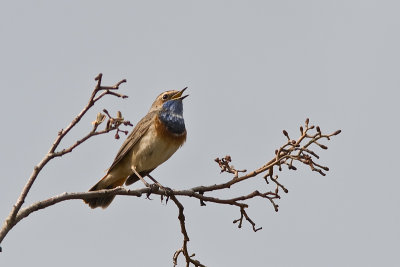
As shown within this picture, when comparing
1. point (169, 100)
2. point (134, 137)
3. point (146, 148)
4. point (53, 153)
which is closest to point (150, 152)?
point (146, 148)

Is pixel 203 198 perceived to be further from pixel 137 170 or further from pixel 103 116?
pixel 137 170

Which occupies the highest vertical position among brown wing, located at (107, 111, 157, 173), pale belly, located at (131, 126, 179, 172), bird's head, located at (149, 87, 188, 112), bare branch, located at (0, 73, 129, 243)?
bird's head, located at (149, 87, 188, 112)

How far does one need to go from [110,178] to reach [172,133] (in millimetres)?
1149

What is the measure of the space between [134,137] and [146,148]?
0.41 metres

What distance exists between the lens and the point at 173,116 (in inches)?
427

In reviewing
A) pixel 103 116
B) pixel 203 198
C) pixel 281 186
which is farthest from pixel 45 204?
pixel 281 186

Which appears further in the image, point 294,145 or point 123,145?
point 123,145

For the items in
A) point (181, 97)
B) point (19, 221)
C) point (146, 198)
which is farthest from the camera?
point (181, 97)

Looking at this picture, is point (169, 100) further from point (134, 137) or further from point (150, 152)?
point (150, 152)

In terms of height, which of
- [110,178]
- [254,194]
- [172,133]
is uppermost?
[172,133]

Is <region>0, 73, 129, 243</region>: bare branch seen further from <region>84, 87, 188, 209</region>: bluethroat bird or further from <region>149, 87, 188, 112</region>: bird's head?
<region>149, 87, 188, 112</region>: bird's head

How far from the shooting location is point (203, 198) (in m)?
7.14

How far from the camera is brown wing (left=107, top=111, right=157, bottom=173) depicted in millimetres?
10430

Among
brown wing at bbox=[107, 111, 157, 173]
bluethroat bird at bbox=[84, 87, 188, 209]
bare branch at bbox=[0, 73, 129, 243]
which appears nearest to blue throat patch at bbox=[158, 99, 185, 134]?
bluethroat bird at bbox=[84, 87, 188, 209]
